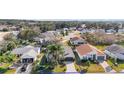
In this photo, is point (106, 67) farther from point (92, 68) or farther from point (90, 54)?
point (90, 54)

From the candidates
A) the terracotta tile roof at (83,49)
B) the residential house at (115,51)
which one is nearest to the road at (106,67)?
the residential house at (115,51)

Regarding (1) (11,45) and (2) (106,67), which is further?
(1) (11,45)

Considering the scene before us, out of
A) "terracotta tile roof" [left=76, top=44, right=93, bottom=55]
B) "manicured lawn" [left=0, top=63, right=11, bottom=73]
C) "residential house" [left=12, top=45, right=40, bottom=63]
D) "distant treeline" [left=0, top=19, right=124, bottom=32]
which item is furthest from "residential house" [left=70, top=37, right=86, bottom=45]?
"manicured lawn" [left=0, top=63, right=11, bottom=73]

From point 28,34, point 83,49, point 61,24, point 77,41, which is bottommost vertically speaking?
point 83,49

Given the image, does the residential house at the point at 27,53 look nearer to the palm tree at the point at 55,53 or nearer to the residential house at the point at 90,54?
the palm tree at the point at 55,53

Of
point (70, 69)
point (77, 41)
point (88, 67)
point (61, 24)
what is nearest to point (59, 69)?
point (70, 69)

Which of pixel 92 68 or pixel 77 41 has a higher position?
pixel 77 41
